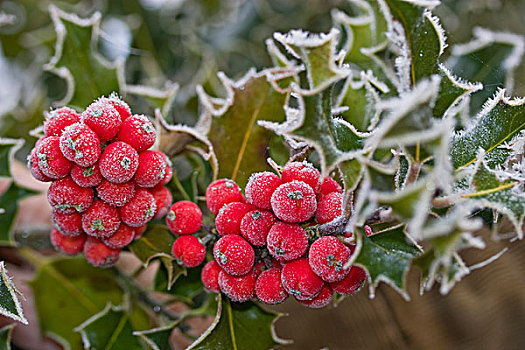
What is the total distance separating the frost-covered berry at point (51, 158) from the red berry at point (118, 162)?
0.05m

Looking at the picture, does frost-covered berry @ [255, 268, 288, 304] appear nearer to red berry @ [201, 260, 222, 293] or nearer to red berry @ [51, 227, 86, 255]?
red berry @ [201, 260, 222, 293]

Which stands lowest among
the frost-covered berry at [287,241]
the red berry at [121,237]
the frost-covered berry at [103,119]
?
the red berry at [121,237]

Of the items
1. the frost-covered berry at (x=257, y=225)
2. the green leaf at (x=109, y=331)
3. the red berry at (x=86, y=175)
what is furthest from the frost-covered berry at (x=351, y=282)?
the green leaf at (x=109, y=331)

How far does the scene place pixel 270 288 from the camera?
2.13 feet

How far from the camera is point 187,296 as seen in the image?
2.91 feet

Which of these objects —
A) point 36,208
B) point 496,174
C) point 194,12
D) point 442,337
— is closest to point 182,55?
point 194,12

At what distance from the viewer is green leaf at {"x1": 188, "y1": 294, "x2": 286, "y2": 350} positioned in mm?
731

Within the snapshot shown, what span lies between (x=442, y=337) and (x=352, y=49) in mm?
835

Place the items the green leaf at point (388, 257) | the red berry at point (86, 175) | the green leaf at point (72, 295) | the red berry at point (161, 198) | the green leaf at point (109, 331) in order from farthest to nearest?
1. the green leaf at point (72, 295)
2. the green leaf at point (109, 331)
3. the red berry at point (161, 198)
4. the red berry at point (86, 175)
5. the green leaf at point (388, 257)

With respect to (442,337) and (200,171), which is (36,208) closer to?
(200,171)

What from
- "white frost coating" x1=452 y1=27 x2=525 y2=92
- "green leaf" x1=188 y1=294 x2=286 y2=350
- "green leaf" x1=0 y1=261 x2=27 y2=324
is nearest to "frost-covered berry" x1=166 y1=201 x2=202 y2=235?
"green leaf" x1=188 y1=294 x2=286 y2=350

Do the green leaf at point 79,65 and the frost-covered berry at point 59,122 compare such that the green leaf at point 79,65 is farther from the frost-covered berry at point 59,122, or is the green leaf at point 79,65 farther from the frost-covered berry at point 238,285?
the frost-covered berry at point 238,285

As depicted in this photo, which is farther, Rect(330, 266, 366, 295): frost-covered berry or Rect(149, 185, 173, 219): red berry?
Rect(149, 185, 173, 219): red berry

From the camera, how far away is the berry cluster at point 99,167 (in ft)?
2.04
